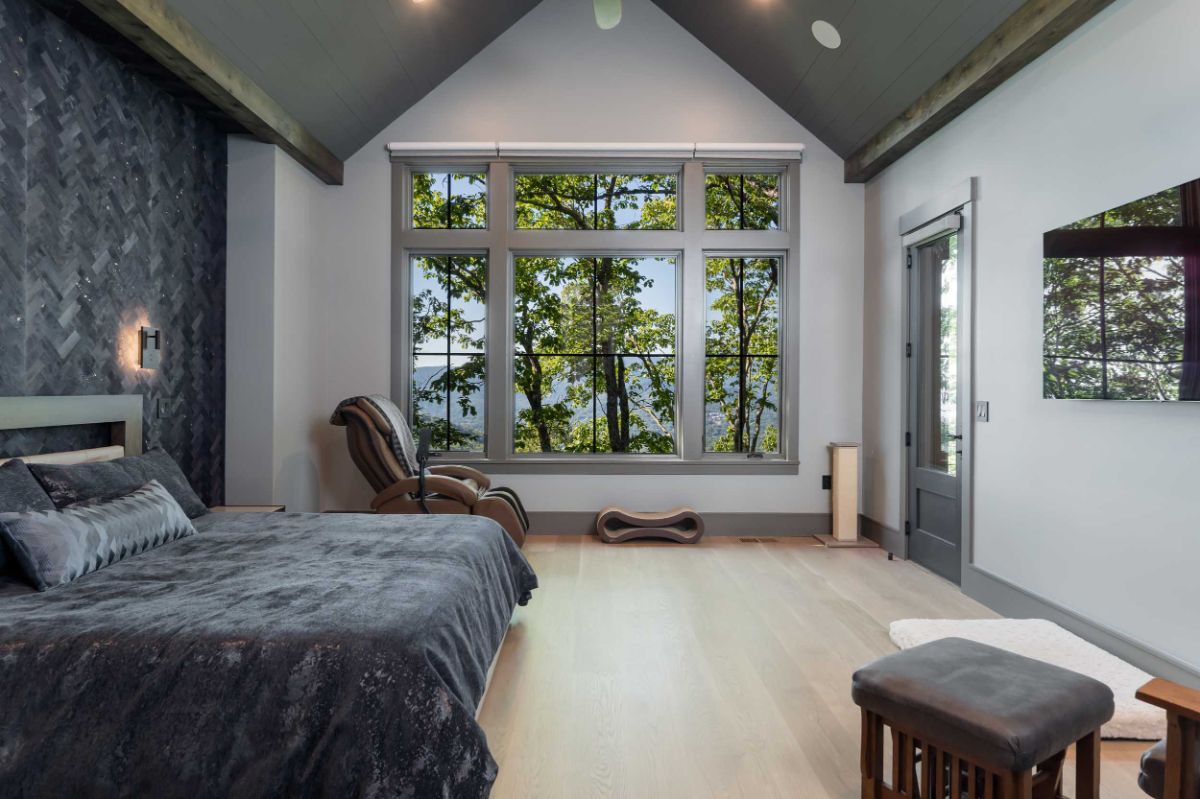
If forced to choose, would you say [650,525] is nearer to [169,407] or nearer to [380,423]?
[380,423]

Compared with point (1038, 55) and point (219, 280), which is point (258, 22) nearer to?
point (219, 280)

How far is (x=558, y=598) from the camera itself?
3848 millimetres

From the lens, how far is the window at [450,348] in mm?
5582

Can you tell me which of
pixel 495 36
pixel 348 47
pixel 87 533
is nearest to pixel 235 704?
pixel 87 533

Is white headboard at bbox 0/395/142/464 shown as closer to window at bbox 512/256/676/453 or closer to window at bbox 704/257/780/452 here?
window at bbox 512/256/676/453

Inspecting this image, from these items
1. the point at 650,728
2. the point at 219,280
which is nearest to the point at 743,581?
the point at 650,728

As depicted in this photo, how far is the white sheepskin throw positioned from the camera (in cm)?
237

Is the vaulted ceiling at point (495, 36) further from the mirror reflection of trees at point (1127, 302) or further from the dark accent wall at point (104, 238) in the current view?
the mirror reflection of trees at point (1127, 302)

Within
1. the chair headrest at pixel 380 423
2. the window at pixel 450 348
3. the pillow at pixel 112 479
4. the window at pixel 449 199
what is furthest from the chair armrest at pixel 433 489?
the window at pixel 449 199

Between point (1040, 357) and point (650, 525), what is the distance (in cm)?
280

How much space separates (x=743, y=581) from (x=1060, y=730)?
266 cm

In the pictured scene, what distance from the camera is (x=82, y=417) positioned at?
333 centimetres

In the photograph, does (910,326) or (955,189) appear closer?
(955,189)

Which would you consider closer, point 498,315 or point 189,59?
point 189,59
